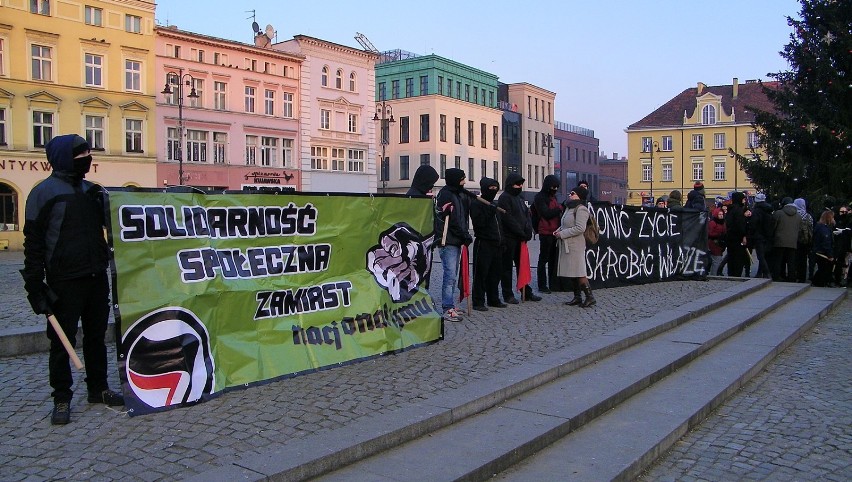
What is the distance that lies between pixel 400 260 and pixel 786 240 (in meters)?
11.3

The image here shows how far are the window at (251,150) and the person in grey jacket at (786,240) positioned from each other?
39413mm

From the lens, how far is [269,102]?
168 feet

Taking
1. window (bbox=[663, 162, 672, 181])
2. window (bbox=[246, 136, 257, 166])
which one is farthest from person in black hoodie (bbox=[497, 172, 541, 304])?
window (bbox=[663, 162, 672, 181])

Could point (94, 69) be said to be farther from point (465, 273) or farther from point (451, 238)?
point (451, 238)

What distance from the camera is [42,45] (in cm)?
3894

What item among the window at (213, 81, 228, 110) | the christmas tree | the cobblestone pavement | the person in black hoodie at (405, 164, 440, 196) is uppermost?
the window at (213, 81, 228, 110)

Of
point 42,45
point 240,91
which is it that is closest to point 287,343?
point 42,45

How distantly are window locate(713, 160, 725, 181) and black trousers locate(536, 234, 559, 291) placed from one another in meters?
82.4

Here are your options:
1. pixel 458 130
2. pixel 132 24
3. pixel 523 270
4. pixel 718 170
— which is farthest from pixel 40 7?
pixel 718 170

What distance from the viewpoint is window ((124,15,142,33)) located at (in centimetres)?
4256

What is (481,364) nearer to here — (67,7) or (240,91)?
(67,7)

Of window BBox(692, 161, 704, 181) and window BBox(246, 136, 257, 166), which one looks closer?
window BBox(246, 136, 257, 166)

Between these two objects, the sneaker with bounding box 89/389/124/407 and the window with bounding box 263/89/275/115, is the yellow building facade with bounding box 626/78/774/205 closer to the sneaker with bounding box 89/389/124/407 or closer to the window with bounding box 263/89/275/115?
the window with bounding box 263/89/275/115

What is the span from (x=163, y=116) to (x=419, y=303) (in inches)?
1612
